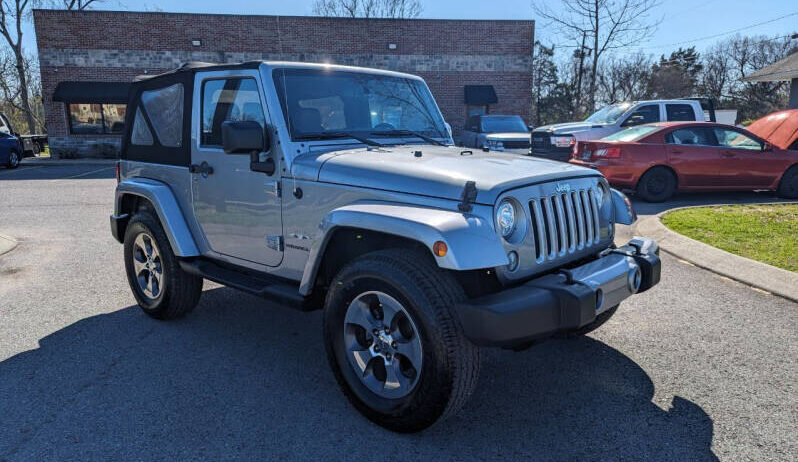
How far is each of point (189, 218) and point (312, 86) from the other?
1.49m

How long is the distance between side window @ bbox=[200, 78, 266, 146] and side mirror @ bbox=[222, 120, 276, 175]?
178 mm

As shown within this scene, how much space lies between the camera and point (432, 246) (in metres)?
2.61

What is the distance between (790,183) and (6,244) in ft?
43.3

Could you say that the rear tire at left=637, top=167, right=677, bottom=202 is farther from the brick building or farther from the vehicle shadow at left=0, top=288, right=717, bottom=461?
the brick building

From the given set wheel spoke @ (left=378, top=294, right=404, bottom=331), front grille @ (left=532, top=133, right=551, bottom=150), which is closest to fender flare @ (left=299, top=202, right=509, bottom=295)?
wheel spoke @ (left=378, top=294, right=404, bottom=331)

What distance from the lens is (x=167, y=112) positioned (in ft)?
15.0

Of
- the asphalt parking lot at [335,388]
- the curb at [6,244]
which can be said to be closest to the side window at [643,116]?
the asphalt parking lot at [335,388]

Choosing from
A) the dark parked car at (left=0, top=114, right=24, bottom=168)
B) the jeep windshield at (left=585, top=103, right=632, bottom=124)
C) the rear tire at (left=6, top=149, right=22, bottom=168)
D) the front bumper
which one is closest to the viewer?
the front bumper

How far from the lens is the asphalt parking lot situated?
2828 millimetres

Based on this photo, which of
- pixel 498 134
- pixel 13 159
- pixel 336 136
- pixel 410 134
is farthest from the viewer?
pixel 13 159

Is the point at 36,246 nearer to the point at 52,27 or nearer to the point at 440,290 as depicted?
the point at 440,290

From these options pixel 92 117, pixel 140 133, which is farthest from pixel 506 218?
pixel 92 117

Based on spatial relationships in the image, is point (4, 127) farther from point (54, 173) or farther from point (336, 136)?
point (336, 136)

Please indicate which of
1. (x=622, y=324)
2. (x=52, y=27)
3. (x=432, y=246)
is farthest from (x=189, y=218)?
(x=52, y=27)
